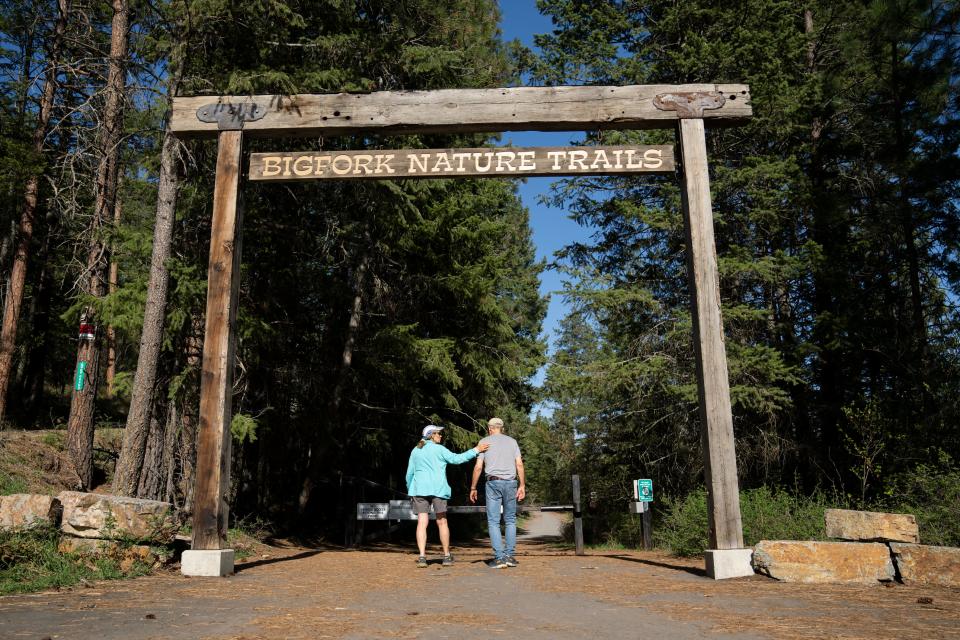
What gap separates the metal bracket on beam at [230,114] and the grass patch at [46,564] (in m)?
4.57

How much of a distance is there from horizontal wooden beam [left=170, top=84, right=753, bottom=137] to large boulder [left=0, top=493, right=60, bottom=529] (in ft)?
13.7

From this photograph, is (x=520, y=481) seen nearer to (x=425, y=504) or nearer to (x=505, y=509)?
(x=505, y=509)

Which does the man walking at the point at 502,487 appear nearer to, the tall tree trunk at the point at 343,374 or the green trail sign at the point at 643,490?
the green trail sign at the point at 643,490

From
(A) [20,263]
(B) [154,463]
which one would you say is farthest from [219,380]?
(A) [20,263]

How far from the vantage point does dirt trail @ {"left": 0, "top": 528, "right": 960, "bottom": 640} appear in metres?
3.76

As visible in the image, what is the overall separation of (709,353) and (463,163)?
3.45 metres

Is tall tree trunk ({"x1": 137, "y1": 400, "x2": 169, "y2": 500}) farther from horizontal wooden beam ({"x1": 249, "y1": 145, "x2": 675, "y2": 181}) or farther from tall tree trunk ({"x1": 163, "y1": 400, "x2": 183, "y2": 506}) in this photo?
horizontal wooden beam ({"x1": 249, "y1": 145, "x2": 675, "y2": 181})

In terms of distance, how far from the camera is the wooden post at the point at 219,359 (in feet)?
21.9

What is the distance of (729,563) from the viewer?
6.25 meters

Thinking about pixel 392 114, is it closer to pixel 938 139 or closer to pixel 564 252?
pixel 564 252

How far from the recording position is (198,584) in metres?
5.78


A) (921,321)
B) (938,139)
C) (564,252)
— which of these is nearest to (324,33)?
(564,252)

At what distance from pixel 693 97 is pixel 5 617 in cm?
773

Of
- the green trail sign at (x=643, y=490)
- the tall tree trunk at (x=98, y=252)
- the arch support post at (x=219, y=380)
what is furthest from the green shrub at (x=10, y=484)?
the green trail sign at (x=643, y=490)
